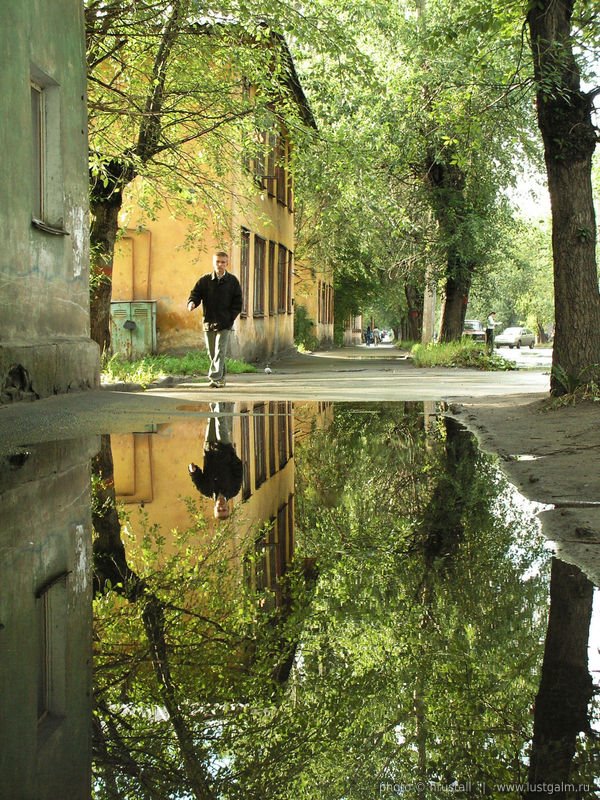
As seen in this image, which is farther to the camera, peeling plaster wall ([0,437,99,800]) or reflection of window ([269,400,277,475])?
reflection of window ([269,400,277,475])

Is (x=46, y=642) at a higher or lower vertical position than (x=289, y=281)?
lower

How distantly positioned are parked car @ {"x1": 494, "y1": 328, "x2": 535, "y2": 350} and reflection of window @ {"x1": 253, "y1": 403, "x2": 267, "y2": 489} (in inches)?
2764

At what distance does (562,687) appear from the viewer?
8.12ft

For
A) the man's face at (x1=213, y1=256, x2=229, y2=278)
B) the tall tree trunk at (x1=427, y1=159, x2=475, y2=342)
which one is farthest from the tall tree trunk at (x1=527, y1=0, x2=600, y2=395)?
the tall tree trunk at (x1=427, y1=159, x2=475, y2=342)

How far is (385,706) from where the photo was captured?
236 centimetres

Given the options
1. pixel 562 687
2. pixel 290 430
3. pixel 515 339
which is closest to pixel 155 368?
pixel 290 430

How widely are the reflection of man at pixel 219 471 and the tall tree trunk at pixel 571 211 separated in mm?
4220

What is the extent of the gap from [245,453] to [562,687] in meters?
5.05

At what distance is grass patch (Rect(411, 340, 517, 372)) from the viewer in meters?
24.8

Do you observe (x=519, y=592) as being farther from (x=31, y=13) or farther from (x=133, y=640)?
(x=31, y=13)

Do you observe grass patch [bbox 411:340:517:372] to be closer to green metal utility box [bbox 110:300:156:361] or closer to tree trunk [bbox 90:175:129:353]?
green metal utility box [bbox 110:300:156:361]

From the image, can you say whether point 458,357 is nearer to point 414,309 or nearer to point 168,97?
point 168,97

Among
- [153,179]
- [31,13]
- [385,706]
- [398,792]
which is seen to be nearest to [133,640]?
[385,706]

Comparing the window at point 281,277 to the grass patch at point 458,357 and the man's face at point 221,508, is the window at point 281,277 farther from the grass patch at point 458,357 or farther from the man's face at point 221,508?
the man's face at point 221,508
